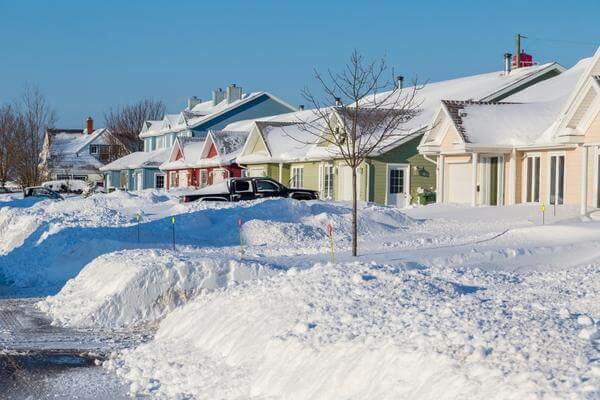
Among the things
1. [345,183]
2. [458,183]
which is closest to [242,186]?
[345,183]

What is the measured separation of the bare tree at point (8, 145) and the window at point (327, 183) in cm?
3549

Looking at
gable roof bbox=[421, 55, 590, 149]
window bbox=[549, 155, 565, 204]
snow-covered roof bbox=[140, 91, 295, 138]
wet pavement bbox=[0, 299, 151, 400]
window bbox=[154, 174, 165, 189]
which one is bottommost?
wet pavement bbox=[0, 299, 151, 400]

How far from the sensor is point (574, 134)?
2559 cm

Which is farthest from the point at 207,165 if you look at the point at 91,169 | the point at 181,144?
the point at 91,169

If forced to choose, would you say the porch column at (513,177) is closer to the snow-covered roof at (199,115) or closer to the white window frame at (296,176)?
the white window frame at (296,176)

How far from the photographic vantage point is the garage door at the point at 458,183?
3275cm

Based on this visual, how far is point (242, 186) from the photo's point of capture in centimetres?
3425

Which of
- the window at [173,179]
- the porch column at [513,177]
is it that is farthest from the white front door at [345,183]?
the window at [173,179]

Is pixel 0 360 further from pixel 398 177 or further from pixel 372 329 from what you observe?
pixel 398 177

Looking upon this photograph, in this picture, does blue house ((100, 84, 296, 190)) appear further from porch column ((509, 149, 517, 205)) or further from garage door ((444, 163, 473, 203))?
porch column ((509, 149, 517, 205))

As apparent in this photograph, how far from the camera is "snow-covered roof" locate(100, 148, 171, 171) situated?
226 feet

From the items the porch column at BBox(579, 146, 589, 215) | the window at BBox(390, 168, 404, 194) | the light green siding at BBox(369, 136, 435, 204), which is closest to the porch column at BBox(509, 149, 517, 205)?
the porch column at BBox(579, 146, 589, 215)

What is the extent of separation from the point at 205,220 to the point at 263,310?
15.8 meters

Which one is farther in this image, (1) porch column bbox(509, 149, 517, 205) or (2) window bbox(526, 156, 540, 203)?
(1) porch column bbox(509, 149, 517, 205)
